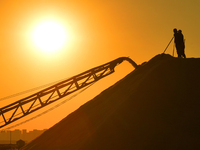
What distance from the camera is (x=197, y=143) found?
30.1 feet

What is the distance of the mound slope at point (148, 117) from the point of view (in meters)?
9.89

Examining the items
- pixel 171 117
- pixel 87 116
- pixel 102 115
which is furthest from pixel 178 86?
pixel 87 116

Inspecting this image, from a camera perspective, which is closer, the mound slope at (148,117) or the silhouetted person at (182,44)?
the mound slope at (148,117)

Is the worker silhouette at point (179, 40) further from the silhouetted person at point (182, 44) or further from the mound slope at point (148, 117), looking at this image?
the mound slope at point (148, 117)

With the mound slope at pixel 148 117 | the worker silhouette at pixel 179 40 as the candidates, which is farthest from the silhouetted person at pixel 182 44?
the mound slope at pixel 148 117

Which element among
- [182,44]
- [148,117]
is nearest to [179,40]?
[182,44]

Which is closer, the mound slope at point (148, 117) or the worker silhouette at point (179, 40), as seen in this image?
the mound slope at point (148, 117)

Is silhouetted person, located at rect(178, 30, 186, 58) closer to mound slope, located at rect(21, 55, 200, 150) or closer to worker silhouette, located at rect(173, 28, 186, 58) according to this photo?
worker silhouette, located at rect(173, 28, 186, 58)

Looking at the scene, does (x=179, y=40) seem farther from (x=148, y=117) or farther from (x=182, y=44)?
(x=148, y=117)

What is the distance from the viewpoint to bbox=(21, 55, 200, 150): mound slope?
9.89 m

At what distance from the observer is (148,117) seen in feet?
36.2

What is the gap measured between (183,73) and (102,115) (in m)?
4.46

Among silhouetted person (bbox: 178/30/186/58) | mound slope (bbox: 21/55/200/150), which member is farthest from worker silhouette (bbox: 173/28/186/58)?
mound slope (bbox: 21/55/200/150)

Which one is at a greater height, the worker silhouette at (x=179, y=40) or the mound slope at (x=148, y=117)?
the worker silhouette at (x=179, y=40)
